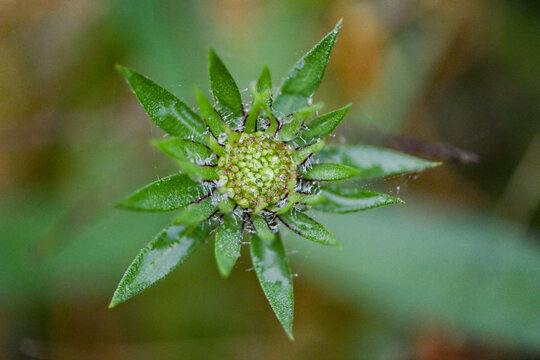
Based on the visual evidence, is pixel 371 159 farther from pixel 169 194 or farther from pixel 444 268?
pixel 444 268

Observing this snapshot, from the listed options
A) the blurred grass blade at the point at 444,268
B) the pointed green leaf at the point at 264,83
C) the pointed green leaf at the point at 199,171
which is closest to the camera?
the pointed green leaf at the point at 199,171

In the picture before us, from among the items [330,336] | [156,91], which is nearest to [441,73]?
[330,336]

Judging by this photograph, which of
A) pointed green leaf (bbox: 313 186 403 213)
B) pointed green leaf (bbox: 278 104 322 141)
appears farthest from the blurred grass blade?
pointed green leaf (bbox: 278 104 322 141)

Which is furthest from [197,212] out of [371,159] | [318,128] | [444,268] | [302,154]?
[444,268]

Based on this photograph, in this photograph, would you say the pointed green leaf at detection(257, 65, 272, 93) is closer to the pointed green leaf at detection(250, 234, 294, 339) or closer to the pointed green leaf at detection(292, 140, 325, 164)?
the pointed green leaf at detection(292, 140, 325, 164)

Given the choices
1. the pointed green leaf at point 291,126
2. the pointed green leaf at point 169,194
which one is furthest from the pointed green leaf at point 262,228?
the pointed green leaf at point 291,126

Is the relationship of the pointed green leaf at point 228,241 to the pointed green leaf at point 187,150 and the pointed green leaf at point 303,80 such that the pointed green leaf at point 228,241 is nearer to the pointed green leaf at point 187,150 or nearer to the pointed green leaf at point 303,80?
the pointed green leaf at point 187,150
